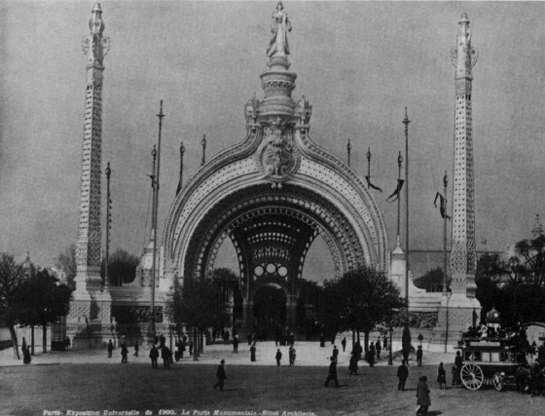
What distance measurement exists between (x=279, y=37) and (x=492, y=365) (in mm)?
33127

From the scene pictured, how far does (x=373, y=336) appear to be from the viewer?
54.6 metres

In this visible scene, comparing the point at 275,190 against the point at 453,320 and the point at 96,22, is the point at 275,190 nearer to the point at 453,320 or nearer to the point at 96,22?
the point at 453,320

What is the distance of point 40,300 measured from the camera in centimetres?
4547

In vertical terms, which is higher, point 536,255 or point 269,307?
point 536,255

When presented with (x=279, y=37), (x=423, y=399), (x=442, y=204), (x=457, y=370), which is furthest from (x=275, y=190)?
(x=423, y=399)

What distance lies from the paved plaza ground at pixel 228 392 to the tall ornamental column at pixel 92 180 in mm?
9024

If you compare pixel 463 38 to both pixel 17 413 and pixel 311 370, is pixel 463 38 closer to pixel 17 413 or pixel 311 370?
pixel 311 370

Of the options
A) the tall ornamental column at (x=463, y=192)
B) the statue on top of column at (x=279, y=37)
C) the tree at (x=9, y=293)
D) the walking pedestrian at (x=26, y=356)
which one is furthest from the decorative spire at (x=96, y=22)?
the tall ornamental column at (x=463, y=192)

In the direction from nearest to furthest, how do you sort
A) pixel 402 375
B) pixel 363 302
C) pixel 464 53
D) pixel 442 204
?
1. pixel 402 375
2. pixel 363 302
3. pixel 464 53
4. pixel 442 204

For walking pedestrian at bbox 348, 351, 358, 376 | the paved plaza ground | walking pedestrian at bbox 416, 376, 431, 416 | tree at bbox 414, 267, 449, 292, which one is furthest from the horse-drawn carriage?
tree at bbox 414, 267, 449, 292

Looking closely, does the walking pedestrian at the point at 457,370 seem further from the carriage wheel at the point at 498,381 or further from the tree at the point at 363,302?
the tree at the point at 363,302

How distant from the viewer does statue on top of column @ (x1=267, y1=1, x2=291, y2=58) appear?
190ft

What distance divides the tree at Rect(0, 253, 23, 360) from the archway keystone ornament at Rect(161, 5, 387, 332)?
9.67 m

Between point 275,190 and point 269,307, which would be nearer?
point 275,190
